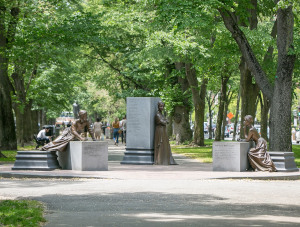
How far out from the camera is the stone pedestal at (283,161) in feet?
59.8

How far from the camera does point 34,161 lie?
18391 mm

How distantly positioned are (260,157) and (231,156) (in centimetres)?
79

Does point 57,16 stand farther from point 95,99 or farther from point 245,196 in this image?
point 95,99

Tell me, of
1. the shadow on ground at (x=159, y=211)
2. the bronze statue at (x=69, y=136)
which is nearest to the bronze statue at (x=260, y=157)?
the bronze statue at (x=69, y=136)

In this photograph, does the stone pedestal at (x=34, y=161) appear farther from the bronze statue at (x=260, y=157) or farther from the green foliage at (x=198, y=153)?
the green foliage at (x=198, y=153)

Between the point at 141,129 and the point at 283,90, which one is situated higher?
the point at 283,90

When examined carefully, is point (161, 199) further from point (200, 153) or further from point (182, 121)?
point (182, 121)

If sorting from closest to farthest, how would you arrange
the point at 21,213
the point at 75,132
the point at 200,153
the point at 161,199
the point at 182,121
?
the point at 21,213
the point at 161,199
the point at 75,132
the point at 200,153
the point at 182,121

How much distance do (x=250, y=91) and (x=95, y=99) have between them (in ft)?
165

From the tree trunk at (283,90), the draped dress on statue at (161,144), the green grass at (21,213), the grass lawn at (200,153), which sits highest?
the tree trunk at (283,90)

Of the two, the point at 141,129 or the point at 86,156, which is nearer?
the point at 86,156

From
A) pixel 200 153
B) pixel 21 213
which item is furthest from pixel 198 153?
pixel 21 213

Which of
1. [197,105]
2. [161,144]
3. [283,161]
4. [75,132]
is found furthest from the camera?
[197,105]

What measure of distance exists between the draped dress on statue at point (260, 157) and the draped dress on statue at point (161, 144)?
382cm
